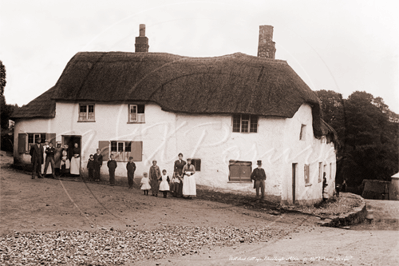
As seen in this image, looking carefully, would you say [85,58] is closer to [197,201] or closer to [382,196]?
[197,201]

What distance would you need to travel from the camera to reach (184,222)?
14.5 meters

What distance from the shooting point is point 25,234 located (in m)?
11.6

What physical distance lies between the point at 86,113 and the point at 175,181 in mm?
6108

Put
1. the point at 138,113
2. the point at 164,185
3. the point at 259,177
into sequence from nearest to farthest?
the point at 164,185, the point at 259,177, the point at 138,113

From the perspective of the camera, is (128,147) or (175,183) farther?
(128,147)

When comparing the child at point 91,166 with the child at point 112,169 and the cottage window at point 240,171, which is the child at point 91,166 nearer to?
the child at point 112,169

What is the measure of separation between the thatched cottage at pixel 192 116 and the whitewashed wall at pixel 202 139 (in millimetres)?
47

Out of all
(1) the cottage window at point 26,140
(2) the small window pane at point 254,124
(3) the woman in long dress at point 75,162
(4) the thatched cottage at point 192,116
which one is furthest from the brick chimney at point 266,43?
(1) the cottage window at point 26,140

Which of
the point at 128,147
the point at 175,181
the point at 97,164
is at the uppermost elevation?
the point at 128,147

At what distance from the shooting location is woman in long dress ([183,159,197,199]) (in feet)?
62.0

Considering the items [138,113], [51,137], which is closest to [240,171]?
[138,113]

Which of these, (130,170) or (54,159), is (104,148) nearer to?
(130,170)

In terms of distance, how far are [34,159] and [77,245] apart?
9.83 meters

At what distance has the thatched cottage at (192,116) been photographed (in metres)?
20.2
